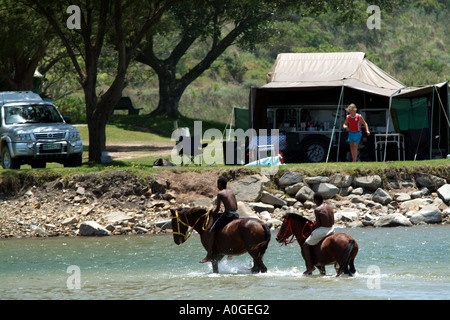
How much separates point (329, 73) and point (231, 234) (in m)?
15.0

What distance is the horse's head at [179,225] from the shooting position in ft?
46.5

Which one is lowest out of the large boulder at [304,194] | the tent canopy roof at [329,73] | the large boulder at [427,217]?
the large boulder at [427,217]

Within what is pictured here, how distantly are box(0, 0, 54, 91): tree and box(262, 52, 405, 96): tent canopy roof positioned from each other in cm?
1026

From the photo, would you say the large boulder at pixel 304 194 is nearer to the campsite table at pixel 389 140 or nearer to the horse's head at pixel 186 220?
the campsite table at pixel 389 140

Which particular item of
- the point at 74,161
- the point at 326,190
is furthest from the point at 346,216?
the point at 74,161

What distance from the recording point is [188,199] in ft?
70.9

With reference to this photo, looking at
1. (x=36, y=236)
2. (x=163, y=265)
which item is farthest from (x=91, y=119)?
(x=163, y=265)

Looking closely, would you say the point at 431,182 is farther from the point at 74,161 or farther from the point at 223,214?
the point at 74,161

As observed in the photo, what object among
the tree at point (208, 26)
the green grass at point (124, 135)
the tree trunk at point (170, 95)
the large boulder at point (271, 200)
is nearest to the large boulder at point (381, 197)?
the large boulder at point (271, 200)

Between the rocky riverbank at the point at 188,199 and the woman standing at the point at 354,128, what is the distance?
1804 millimetres

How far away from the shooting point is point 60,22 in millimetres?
→ 31141

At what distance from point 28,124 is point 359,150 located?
1059 centimetres

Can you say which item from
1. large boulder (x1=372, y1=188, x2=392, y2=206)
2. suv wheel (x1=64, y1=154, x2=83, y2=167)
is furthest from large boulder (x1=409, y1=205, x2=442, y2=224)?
suv wheel (x1=64, y1=154, x2=83, y2=167)

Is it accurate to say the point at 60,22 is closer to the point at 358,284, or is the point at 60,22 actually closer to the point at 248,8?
the point at 248,8
